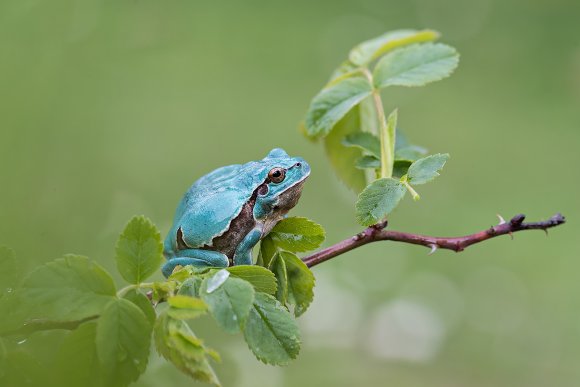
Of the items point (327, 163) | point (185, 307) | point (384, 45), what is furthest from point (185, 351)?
point (327, 163)

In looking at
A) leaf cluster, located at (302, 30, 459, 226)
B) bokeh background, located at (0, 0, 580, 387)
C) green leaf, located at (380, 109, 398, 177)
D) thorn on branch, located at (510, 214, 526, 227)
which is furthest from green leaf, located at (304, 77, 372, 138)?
bokeh background, located at (0, 0, 580, 387)

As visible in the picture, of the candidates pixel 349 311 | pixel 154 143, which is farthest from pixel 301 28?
pixel 349 311

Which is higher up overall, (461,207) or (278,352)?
(278,352)

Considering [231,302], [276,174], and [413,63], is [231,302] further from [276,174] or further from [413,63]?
[413,63]

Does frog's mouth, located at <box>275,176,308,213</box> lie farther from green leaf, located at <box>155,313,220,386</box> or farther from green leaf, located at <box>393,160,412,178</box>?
green leaf, located at <box>155,313,220,386</box>

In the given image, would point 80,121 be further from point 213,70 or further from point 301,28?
point 301,28

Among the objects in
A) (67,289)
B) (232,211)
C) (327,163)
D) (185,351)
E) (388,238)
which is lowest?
(327,163)

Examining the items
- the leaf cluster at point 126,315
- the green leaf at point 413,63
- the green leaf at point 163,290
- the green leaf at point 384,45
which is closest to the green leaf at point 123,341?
the leaf cluster at point 126,315
